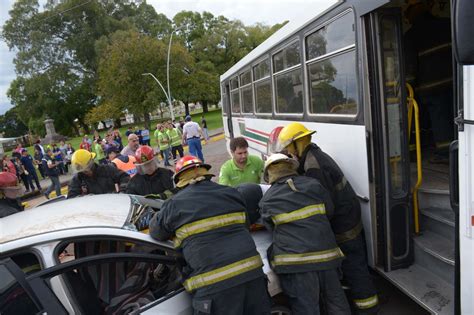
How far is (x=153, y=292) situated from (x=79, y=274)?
0.59 meters

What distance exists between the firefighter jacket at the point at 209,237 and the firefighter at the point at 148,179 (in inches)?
77.5

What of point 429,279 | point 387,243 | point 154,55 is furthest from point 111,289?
point 154,55

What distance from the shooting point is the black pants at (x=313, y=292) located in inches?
114

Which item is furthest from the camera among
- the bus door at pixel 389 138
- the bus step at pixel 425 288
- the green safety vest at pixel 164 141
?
the green safety vest at pixel 164 141

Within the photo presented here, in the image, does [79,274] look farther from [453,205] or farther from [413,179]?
[413,179]

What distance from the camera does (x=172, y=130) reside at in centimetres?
1415

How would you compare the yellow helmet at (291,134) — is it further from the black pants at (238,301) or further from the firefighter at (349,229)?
the black pants at (238,301)

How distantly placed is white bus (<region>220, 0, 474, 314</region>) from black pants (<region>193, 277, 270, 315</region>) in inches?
50.9

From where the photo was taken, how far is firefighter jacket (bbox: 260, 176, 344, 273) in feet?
9.49

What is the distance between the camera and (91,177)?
523cm

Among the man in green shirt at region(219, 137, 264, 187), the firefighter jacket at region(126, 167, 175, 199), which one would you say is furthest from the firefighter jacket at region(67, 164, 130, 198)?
the man in green shirt at region(219, 137, 264, 187)

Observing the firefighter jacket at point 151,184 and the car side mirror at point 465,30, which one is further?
the firefighter jacket at point 151,184

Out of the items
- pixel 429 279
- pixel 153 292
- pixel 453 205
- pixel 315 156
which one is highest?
pixel 315 156

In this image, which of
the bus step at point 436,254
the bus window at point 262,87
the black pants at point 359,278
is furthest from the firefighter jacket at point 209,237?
the bus window at point 262,87
